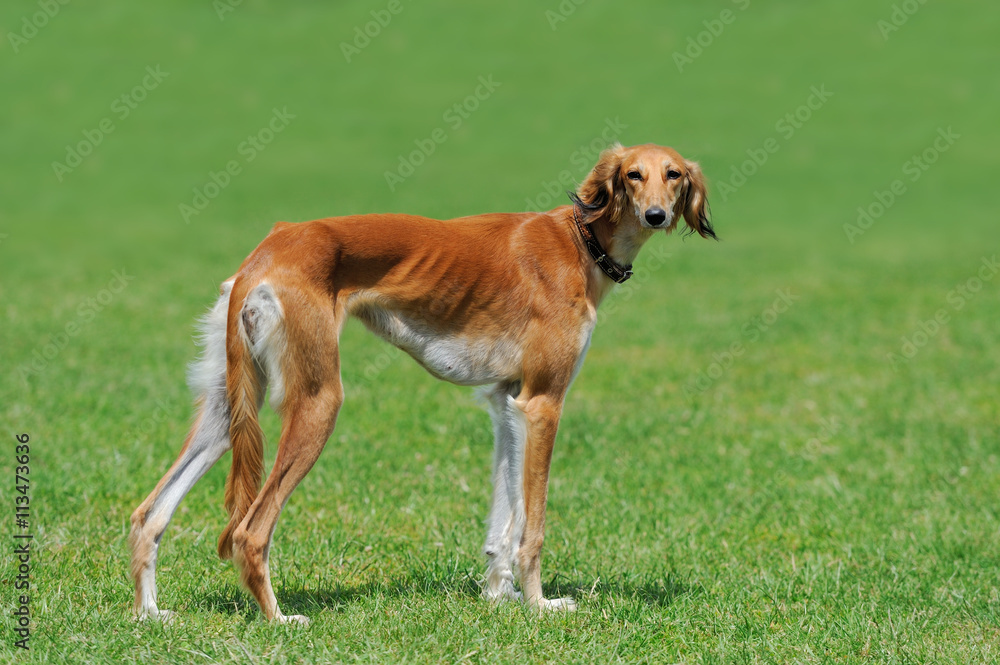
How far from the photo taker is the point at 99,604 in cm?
462

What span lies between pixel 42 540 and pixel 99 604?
1123 millimetres

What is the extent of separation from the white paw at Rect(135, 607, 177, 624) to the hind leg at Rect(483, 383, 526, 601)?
146 cm

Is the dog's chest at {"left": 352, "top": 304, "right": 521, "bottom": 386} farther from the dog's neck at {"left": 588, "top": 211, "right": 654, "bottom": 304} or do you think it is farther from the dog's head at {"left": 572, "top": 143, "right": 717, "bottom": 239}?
the dog's head at {"left": 572, "top": 143, "right": 717, "bottom": 239}

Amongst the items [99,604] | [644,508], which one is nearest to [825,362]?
[644,508]

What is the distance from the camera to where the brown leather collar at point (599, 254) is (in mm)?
5305

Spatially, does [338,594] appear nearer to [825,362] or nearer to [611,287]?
[611,287]

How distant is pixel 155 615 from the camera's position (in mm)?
4422

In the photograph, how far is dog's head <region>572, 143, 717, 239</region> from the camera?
16.6 feet

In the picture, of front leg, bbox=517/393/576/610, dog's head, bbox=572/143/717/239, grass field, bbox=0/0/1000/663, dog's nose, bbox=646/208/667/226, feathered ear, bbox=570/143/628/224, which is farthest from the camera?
feathered ear, bbox=570/143/628/224

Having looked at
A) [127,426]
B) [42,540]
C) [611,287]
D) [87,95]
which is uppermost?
[611,287]

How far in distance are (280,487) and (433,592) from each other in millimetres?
1000

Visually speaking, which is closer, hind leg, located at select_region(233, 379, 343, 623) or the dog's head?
hind leg, located at select_region(233, 379, 343, 623)

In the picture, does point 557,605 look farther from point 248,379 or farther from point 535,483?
point 248,379

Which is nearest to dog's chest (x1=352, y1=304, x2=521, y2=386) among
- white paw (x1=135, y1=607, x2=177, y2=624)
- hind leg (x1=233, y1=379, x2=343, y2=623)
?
hind leg (x1=233, y1=379, x2=343, y2=623)
